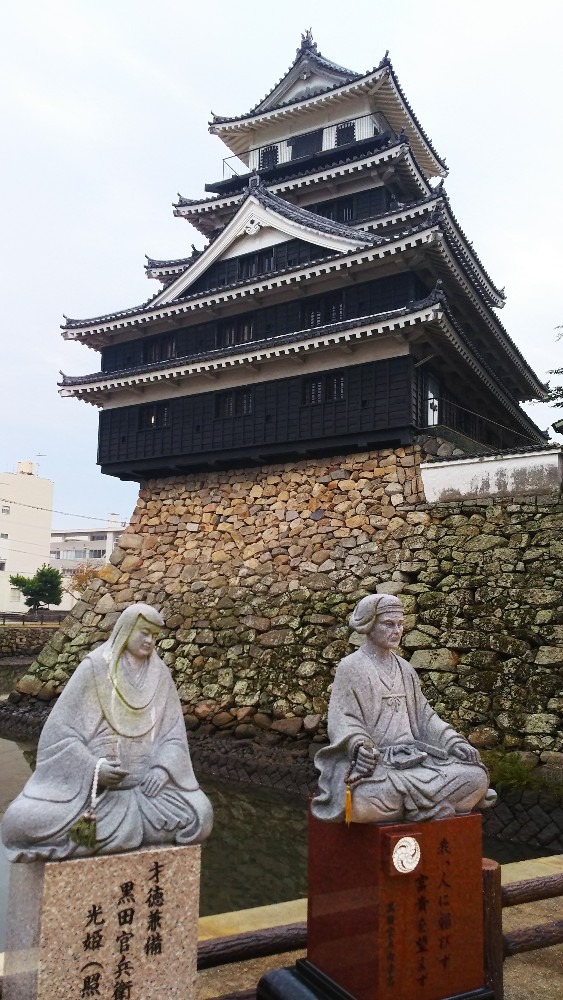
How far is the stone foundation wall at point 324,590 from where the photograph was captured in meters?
10.7

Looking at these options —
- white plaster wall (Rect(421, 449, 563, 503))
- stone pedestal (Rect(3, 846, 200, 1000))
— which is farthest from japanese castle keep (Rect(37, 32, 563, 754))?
stone pedestal (Rect(3, 846, 200, 1000))

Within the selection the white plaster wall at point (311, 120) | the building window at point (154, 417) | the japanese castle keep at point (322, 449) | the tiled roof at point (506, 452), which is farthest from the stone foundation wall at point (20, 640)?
the white plaster wall at point (311, 120)

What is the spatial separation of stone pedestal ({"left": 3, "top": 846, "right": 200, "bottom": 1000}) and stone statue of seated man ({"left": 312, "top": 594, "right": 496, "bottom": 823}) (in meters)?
0.80

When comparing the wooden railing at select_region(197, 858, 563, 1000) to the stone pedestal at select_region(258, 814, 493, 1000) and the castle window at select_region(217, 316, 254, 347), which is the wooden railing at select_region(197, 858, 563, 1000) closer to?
the stone pedestal at select_region(258, 814, 493, 1000)

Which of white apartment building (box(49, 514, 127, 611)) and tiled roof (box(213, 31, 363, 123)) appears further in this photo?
white apartment building (box(49, 514, 127, 611))

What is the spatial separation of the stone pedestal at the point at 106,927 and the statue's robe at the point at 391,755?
0.80 m

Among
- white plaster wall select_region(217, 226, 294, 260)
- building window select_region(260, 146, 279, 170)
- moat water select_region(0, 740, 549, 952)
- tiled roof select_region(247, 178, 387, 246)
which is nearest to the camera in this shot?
moat water select_region(0, 740, 549, 952)

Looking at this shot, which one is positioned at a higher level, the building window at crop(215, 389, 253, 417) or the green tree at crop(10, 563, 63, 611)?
the building window at crop(215, 389, 253, 417)

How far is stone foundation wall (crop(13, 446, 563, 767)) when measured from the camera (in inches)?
420

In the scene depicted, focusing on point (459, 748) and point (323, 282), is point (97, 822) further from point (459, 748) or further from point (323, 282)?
point (323, 282)

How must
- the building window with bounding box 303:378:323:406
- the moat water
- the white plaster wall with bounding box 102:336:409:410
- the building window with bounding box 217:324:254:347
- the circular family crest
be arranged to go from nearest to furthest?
the circular family crest
the moat water
the white plaster wall with bounding box 102:336:409:410
the building window with bounding box 303:378:323:406
the building window with bounding box 217:324:254:347

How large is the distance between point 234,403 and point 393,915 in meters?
14.8

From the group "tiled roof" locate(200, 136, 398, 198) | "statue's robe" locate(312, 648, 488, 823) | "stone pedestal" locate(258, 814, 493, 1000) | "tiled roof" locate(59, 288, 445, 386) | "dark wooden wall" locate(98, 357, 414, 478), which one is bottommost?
"stone pedestal" locate(258, 814, 493, 1000)

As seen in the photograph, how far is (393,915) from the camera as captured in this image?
3.17m
